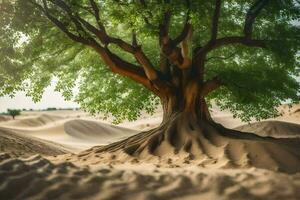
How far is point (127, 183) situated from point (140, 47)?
887 cm

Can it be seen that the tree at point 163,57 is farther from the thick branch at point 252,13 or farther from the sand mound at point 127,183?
the sand mound at point 127,183

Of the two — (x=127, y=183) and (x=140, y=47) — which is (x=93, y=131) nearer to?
(x=140, y=47)

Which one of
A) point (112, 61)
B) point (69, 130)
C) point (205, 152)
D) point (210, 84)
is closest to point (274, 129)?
point (210, 84)

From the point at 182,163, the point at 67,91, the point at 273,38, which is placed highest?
the point at 273,38

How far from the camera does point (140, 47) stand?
52.7 ft

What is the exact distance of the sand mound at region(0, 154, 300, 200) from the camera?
725 cm

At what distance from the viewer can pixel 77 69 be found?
1922cm

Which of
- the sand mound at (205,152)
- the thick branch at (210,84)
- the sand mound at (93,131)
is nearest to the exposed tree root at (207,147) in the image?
the sand mound at (205,152)

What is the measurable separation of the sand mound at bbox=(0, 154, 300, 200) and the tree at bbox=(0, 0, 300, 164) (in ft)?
18.8

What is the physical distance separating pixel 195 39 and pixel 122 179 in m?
11.2

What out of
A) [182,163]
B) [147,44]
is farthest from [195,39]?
[182,163]

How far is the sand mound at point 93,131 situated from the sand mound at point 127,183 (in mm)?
32926

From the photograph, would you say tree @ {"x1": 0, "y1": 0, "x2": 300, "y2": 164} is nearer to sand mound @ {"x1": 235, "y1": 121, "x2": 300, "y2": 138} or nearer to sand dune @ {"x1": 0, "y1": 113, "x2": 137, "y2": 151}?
sand mound @ {"x1": 235, "y1": 121, "x2": 300, "y2": 138}

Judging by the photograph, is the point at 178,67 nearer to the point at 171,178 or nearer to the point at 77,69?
the point at 77,69
